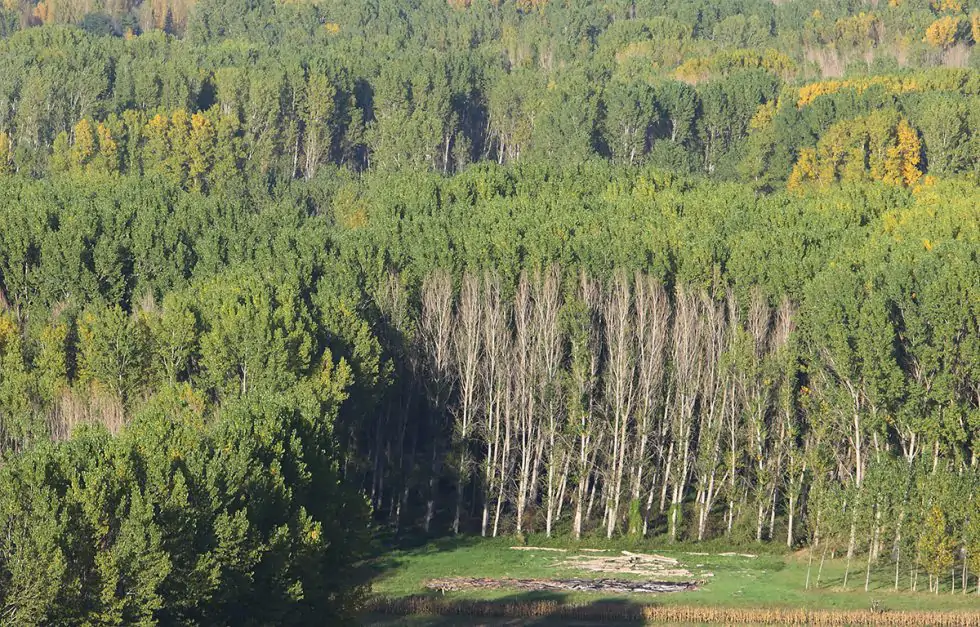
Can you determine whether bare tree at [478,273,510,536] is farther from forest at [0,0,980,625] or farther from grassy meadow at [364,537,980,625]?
grassy meadow at [364,537,980,625]

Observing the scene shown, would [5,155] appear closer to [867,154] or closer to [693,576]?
[867,154]

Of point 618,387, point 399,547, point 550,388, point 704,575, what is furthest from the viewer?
point 550,388

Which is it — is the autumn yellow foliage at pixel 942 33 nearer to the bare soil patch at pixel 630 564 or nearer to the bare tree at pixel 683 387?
the bare tree at pixel 683 387

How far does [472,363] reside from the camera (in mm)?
85500

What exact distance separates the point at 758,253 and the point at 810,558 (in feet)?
62.6

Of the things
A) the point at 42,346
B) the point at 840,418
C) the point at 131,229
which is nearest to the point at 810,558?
the point at 840,418

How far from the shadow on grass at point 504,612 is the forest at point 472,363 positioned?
5725 millimetres

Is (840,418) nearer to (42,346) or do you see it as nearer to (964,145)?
(42,346)

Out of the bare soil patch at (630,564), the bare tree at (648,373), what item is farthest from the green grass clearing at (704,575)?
the bare tree at (648,373)

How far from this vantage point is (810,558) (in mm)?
73875

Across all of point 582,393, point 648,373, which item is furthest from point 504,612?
point 648,373

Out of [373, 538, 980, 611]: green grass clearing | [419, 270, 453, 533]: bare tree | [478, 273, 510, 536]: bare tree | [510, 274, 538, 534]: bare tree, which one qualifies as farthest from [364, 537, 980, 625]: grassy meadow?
[419, 270, 453, 533]: bare tree

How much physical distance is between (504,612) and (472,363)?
20.7 metres

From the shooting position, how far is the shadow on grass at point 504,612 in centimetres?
6538
